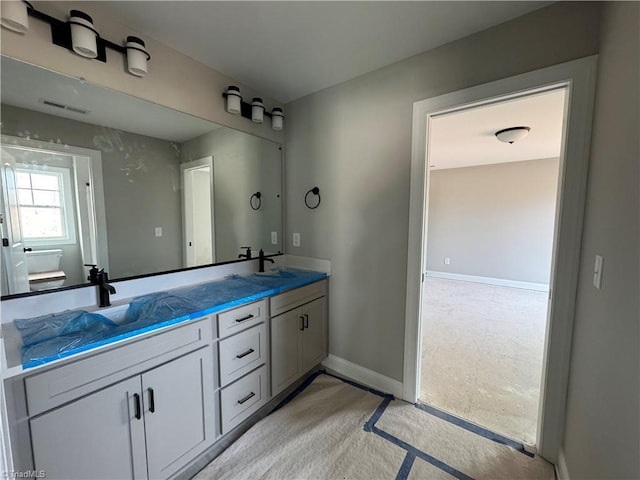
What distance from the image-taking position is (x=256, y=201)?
2377 mm

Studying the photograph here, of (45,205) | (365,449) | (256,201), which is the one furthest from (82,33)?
(365,449)

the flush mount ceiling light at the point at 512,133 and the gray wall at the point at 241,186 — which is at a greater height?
the flush mount ceiling light at the point at 512,133

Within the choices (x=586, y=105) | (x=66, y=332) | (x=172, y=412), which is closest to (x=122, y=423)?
(x=172, y=412)

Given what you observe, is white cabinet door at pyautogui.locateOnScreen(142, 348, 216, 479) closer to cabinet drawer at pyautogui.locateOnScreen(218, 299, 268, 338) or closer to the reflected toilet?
cabinet drawer at pyautogui.locateOnScreen(218, 299, 268, 338)

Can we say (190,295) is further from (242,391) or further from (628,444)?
(628,444)

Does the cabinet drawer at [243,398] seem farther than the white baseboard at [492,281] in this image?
No

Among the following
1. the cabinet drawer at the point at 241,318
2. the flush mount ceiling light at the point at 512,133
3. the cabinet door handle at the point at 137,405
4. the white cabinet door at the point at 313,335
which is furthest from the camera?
the flush mount ceiling light at the point at 512,133

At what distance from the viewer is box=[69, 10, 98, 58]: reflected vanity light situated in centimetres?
127

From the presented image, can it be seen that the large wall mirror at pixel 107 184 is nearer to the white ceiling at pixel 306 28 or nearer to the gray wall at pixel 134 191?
the gray wall at pixel 134 191

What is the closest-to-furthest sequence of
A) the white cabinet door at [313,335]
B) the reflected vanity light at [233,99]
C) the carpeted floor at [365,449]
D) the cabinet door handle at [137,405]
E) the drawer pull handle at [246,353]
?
the cabinet door handle at [137,405] → the carpeted floor at [365,449] → the drawer pull handle at [246,353] → the reflected vanity light at [233,99] → the white cabinet door at [313,335]

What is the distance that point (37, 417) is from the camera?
947mm

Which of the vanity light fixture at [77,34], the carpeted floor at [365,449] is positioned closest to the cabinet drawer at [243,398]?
the carpeted floor at [365,449]

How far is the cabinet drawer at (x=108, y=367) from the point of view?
955 millimetres

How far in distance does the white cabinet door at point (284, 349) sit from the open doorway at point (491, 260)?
1041mm
